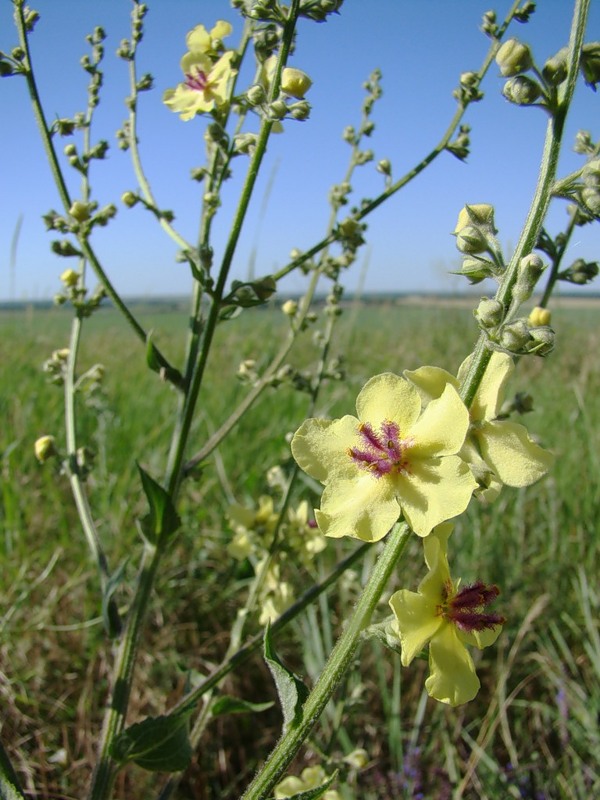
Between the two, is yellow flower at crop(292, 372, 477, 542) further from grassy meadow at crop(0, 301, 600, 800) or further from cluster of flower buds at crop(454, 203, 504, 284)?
grassy meadow at crop(0, 301, 600, 800)

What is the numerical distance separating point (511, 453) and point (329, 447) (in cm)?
35

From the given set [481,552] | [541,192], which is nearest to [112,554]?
[481,552]

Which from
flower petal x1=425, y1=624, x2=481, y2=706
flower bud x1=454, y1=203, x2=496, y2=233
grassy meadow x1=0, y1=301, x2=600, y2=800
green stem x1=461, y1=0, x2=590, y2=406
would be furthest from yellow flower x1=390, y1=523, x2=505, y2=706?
grassy meadow x1=0, y1=301, x2=600, y2=800

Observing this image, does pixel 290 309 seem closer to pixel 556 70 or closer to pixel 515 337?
pixel 556 70

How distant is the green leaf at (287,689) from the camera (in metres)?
1.18

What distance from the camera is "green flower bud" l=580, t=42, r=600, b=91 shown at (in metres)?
1.29

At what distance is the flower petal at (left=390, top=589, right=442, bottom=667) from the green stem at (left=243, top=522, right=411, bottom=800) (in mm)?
41

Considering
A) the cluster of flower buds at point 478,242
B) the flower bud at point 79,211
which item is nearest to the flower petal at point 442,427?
the cluster of flower buds at point 478,242

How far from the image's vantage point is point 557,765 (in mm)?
2768

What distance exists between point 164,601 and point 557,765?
1769 millimetres

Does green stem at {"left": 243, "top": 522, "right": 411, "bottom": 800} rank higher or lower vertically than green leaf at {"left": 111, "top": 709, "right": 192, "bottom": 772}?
higher

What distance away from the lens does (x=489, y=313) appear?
1.12m

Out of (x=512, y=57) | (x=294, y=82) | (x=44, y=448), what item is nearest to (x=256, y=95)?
(x=294, y=82)

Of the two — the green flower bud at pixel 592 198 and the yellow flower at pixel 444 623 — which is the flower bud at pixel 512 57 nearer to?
the green flower bud at pixel 592 198
